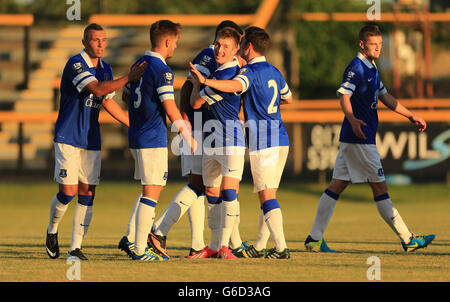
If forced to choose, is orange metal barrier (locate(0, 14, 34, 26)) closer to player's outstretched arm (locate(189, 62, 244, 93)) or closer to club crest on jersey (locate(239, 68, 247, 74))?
club crest on jersey (locate(239, 68, 247, 74))

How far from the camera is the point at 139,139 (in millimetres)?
7785

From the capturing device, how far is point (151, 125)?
7777 mm

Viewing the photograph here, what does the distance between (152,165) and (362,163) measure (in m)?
2.30

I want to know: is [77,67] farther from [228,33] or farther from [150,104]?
[228,33]

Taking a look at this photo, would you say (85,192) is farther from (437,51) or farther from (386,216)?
(437,51)

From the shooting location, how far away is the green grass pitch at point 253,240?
6.91 meters

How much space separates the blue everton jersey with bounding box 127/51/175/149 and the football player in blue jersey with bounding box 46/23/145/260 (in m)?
0.31

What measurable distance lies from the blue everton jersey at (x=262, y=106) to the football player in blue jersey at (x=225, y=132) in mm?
133

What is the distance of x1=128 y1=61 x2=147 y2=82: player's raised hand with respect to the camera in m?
7.70

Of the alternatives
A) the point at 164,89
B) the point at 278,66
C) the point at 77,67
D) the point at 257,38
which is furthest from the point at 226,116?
the point at 278,66

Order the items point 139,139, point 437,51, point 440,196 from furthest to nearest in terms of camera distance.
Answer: point 437,51 → point 440,196 → point 139,139

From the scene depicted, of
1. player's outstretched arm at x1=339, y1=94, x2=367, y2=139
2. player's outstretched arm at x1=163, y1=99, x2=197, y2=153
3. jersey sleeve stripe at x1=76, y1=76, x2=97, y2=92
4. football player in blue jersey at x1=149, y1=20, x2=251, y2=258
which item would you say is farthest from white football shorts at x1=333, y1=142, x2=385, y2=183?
jersey sleeve stripe at x1=76, y1=76, x2=97, y2=92
